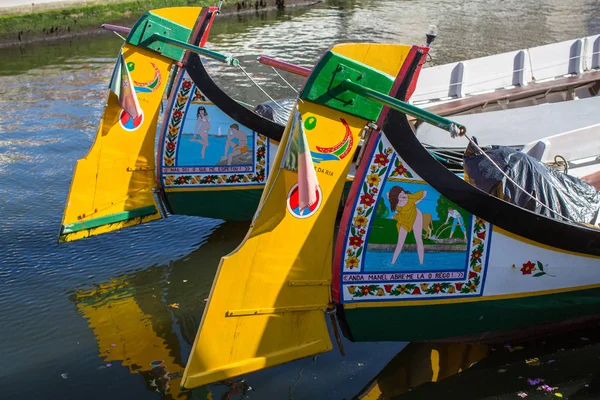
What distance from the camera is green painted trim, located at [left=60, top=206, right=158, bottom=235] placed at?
9297 millimetres

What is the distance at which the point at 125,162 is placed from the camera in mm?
9516

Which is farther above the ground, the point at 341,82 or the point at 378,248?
the point at 341,82

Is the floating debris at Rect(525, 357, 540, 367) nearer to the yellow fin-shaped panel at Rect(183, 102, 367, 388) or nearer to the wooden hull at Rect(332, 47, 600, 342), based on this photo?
the wooden hull at Rect(332, 47, 600, 342)

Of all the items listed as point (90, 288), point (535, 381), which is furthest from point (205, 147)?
point (535, 381)

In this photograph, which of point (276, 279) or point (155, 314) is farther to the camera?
point (155, 314)

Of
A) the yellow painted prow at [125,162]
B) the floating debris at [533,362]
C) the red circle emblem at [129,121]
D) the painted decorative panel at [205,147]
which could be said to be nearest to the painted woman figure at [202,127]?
the painted decorative panel at [205,147]

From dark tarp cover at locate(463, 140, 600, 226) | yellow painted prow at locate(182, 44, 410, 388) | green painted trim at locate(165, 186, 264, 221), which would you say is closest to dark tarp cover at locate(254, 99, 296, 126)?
green painted trim at locate(165, 186, 264, 221)

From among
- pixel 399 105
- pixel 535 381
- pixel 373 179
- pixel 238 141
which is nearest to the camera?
pixel 399 105

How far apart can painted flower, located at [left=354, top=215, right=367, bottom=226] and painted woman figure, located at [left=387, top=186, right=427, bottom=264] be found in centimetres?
25

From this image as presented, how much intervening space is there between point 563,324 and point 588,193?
1.29 meters

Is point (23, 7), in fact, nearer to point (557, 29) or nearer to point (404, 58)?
point (557, 29)

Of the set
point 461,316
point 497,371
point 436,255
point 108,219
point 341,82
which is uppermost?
point 341,82

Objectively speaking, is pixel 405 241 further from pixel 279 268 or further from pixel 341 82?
pixel 341 82

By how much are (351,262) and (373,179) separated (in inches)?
29.0
